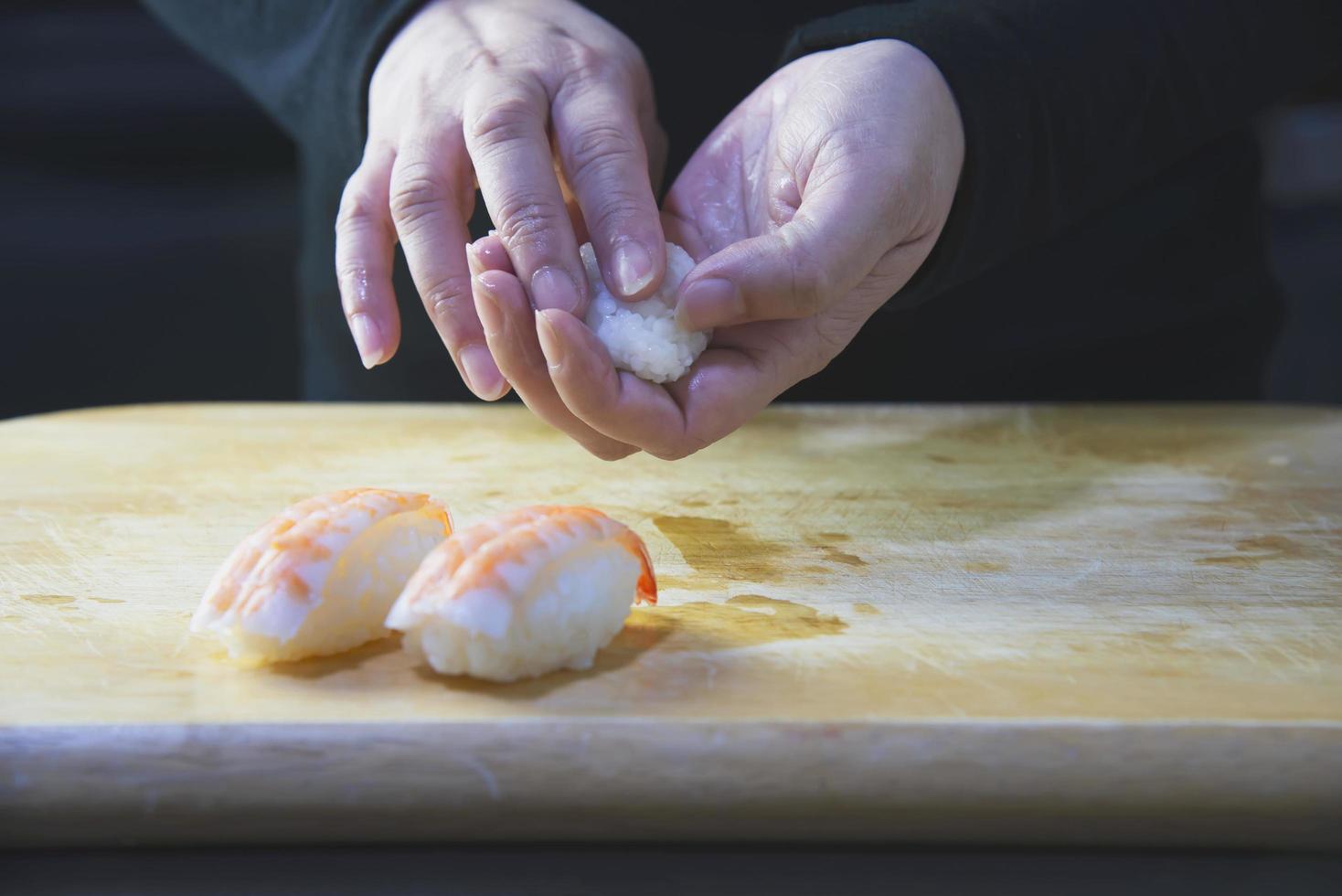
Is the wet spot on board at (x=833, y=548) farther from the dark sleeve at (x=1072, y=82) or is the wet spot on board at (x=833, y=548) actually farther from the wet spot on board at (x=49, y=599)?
the wet spot on board at (x=49, y=599)

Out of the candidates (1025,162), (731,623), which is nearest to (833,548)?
(731,623)

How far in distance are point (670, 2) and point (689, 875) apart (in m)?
1.29

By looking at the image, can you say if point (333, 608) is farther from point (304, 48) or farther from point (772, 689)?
point (304, 48)

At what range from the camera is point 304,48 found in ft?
5.20

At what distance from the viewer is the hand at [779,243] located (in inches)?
40.3

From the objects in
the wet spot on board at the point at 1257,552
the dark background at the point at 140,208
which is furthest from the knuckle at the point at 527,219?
the dark background at the point at 140,208

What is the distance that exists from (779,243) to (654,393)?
0.59 ft

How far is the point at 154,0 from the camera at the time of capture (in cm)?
181

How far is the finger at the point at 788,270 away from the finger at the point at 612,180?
0.20 ft

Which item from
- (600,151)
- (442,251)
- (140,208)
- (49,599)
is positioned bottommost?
(49,599)

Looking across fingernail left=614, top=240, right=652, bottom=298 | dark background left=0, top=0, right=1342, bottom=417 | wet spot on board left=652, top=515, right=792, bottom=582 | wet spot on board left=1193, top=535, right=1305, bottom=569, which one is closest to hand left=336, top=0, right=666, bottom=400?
fingernail left=614, top=240, right=652, bottom=298

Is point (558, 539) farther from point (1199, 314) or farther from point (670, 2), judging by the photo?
point (1199, 314)

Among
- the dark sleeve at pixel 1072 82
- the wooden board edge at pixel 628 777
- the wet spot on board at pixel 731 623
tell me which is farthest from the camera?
the dark sleeve at pixel 1072 82

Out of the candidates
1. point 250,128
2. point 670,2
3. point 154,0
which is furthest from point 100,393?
point 670,2
